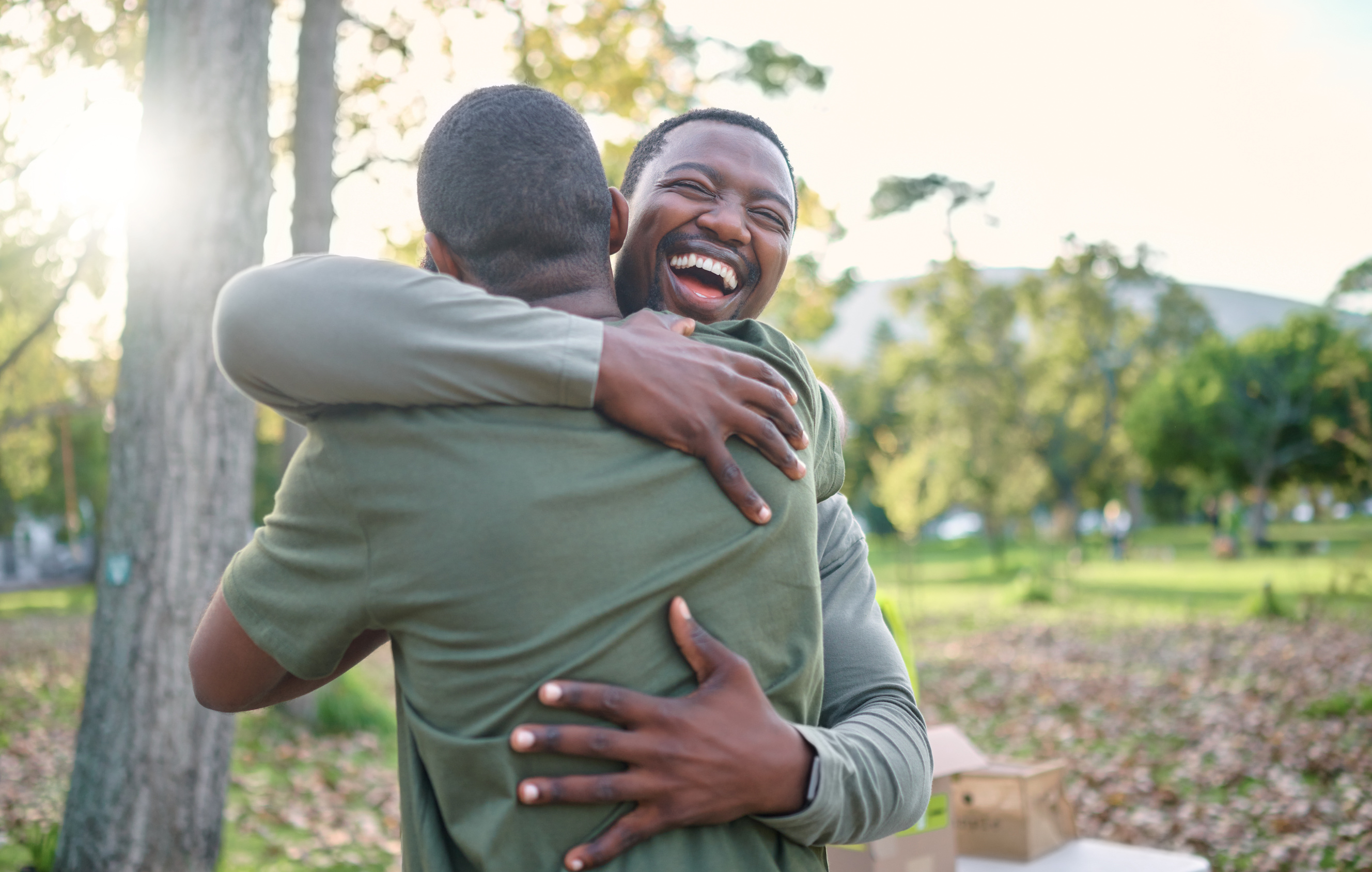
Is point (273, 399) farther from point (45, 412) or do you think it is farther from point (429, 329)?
point (45, 412)

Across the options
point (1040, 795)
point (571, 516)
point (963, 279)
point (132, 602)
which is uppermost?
point (963, 279)

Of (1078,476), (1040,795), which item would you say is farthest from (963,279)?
(1040,795)

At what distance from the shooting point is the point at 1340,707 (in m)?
9.52

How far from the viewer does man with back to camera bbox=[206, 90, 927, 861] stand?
1.21 meters

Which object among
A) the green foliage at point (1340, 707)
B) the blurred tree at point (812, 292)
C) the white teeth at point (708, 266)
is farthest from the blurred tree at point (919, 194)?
the white teeth at point (708, 266)

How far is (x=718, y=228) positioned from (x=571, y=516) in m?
0.92

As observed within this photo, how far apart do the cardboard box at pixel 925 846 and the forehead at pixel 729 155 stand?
6.48 ft

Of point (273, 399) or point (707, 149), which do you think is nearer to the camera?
point (273, 399)

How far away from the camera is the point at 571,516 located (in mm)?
1172

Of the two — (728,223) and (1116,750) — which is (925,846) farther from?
(1116,750)

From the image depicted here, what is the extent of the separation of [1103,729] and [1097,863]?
6813 mm

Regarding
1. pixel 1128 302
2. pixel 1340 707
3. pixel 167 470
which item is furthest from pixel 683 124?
pixel 1128 302

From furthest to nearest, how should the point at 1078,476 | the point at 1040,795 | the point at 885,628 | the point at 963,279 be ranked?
the point at 1078,476 < the point at 963,279 < the point at 1040,795 < the point at 885,628

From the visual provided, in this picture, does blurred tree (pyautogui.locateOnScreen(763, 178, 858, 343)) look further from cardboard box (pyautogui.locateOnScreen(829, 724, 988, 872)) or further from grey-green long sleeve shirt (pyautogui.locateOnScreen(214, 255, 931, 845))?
grey-green long sleeve shirt (pyautogui.locateOnScreen(214, 255, 931, 845))
